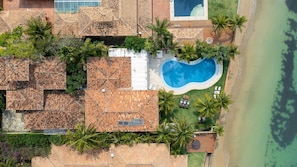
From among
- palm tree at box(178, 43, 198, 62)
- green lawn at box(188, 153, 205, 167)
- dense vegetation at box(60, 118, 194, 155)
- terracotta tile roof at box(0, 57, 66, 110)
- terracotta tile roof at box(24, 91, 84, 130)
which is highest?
palm tree at box(178, 43, 198, 62)

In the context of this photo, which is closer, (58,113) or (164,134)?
(164,134)

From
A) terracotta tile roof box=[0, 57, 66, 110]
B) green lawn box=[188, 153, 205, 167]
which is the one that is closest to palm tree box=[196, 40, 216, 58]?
green lawn box=[188, 153, 205, 167]

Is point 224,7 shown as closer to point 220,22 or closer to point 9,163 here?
Answer: point 220,22

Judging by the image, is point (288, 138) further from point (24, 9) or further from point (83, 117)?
point (24, 9)

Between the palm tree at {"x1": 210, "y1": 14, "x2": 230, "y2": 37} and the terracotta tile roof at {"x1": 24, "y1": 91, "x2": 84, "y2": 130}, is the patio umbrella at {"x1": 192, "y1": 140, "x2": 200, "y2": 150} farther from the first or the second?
the terracotta tile roof at {"x1": 24, "y1": 91, "x2": 84, "y2": 130}

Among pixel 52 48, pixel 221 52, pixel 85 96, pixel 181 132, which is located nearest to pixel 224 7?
pixel 221 52

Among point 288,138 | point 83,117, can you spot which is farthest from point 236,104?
point 83,117

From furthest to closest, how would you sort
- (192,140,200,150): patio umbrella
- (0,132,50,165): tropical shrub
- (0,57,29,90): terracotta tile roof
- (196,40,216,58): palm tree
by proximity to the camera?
(192,140,200,150): patio umbrella → (0,132,50,165): tropical shrub → (196,40,216,58): palm tree → (0,57,29,90): terracotta tile roof
